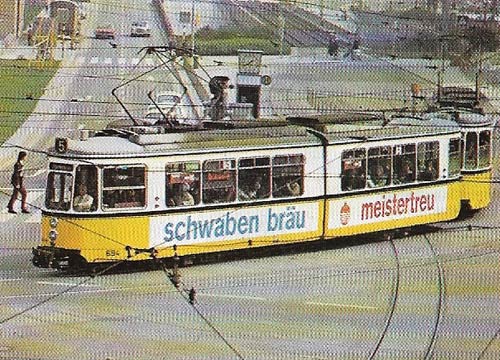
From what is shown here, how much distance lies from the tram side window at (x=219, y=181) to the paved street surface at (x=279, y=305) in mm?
996

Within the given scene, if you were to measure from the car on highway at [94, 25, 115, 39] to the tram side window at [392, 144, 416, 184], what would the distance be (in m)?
37.8

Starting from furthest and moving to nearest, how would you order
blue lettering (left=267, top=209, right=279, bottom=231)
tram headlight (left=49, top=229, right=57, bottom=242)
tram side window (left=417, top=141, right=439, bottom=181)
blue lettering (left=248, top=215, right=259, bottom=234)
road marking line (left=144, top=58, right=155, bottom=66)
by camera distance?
A: road marking line (left=144, top=58, right=155, bottom=66)
tram side window (left=417, top=141, right=439, bottom=181)
blue lettering (left=267, top=209, right=279, bottom=231)
blue lettering (left=248, top=215, right=259, bottom=234)
tram headlight (left=49, top=229, right=57, bottom=242)

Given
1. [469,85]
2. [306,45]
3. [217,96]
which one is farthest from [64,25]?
[217,96]

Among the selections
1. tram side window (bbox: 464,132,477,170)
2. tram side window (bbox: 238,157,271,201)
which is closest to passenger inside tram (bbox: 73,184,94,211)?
tram side window (bbox: 238,157,271,201)

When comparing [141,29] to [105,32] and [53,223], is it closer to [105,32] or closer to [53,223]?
[105,32]

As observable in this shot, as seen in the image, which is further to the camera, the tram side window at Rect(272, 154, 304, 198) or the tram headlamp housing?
the tram side window at Rect(272, 154, 304, 198)

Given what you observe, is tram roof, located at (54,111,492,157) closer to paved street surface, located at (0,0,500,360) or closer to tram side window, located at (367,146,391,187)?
tram side window, located at (367,146,391,187)

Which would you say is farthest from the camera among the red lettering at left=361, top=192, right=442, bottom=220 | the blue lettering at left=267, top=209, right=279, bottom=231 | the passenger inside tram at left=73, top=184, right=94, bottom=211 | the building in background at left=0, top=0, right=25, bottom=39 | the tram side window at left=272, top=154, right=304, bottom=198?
the building in background at left=0, top=0, right=25, bottom=39

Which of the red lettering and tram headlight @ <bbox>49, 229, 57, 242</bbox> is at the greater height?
the red lettering

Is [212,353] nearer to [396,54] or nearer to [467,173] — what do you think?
[467,173]

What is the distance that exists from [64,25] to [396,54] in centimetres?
1546

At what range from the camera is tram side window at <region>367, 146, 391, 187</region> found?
24625 millimetres

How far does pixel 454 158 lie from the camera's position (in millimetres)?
26594

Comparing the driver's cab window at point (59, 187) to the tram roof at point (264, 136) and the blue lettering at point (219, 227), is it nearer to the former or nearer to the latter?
the tram roof at point (264, 136)
